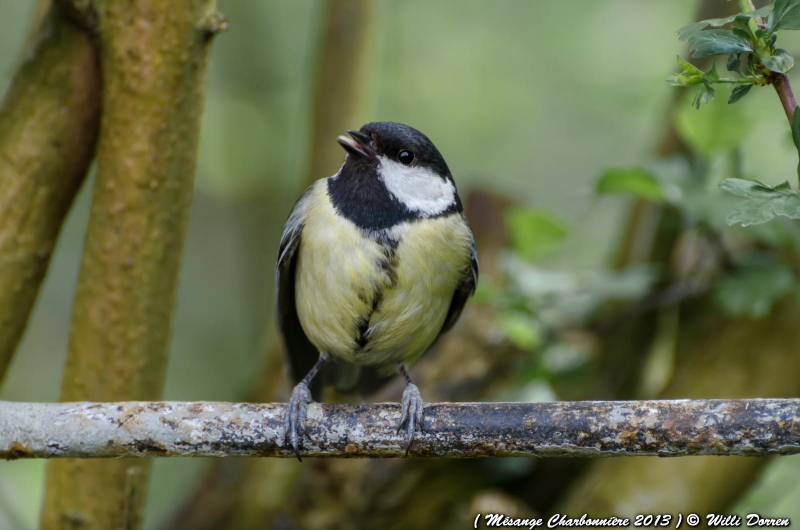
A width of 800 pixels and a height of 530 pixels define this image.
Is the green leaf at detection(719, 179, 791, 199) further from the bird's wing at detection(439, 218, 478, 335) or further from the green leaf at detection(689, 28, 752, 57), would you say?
the bird's wing at detection(439, 218, 478, 335)

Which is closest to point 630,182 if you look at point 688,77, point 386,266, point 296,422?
point 386,266

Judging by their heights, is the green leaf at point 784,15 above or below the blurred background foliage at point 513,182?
above

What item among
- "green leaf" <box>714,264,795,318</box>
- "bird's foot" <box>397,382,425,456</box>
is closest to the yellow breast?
"bird's foot" <box>397,382,425,456</box>

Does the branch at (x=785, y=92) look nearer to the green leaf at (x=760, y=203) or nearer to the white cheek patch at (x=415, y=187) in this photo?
the green leaf at (x=760, y=203)

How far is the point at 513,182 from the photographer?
6.19 m

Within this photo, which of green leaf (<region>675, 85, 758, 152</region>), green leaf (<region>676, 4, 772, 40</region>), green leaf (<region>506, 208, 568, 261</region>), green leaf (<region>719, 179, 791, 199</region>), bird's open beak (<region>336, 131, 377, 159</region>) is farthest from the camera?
green leaf (<region>506, 208, 568, 261</region>)

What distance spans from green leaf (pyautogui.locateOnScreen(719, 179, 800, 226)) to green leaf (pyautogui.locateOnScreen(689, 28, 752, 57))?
0.25 m

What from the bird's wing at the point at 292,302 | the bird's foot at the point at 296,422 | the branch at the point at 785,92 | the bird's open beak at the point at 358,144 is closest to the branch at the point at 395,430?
the bird's foot at the point at 296,422

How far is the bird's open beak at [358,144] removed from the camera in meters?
2.27

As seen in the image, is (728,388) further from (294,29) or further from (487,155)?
(294,29)

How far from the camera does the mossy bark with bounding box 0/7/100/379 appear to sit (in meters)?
2.07

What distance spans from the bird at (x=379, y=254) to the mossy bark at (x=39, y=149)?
0.71 meters

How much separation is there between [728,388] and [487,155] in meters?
3.06

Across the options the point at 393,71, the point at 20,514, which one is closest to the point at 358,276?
the point at 20,514
